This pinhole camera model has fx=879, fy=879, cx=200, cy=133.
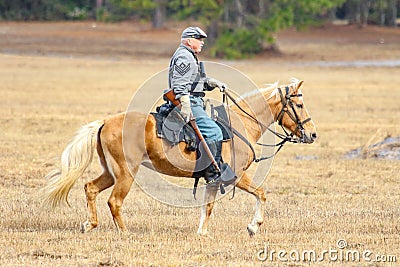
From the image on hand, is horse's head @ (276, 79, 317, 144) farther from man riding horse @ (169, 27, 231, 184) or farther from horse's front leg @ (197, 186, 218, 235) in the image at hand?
horse's front leg @ (197, 186, 218, 235)

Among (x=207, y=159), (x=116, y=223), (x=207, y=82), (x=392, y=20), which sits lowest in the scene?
(x=392, y=20)

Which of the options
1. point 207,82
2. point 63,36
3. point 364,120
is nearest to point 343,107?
point 364,120

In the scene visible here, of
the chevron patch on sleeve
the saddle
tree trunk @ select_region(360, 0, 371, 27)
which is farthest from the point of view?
tree trunk @ select_region(360, 0, 371, 27)

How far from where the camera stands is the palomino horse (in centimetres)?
988

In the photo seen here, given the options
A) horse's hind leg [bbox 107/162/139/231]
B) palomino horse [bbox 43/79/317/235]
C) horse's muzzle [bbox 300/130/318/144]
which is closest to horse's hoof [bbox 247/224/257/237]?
palomino horse [bbox 43/79/317/235]

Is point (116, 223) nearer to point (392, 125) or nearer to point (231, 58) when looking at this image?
point (392, 125)

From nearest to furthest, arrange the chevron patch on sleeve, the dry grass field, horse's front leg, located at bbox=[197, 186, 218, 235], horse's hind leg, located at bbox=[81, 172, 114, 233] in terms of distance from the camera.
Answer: the dry grass field, the chevron patch on sleeve, horse's hind leg, located at bbox=[81, 172, 114, 233], horse's front leg, located at bbox=[197, 186, 218, 235]

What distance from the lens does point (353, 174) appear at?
15414 mm

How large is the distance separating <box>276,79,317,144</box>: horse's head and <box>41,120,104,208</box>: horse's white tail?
2177mm

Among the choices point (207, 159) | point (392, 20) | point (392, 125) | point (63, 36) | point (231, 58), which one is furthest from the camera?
point (392, 20)

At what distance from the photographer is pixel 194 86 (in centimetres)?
996

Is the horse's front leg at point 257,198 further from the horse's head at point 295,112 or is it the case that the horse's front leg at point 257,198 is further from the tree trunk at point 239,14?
the tree trunk at point 239,14

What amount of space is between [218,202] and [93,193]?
123 inches

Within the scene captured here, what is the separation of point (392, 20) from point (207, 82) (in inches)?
2441
